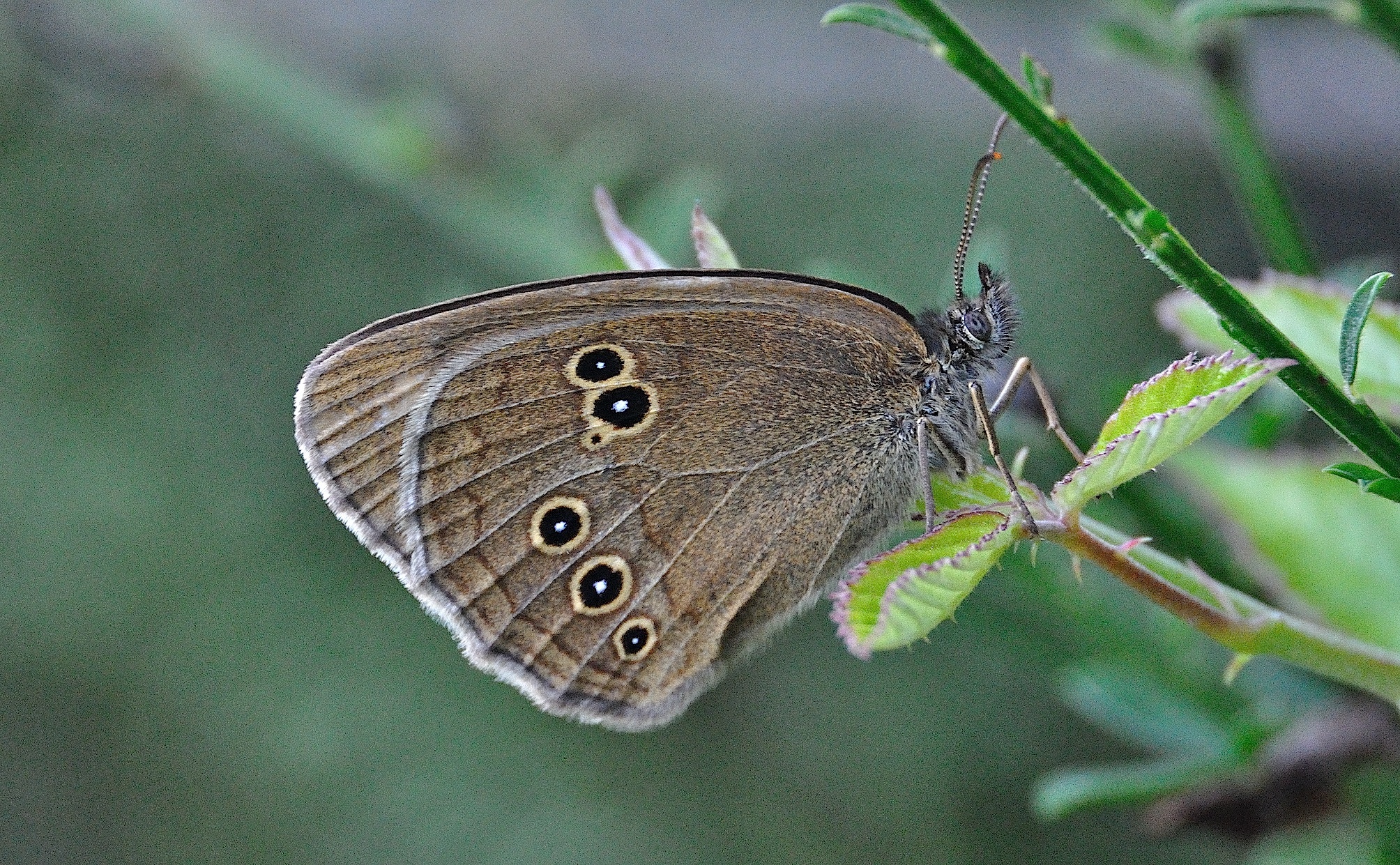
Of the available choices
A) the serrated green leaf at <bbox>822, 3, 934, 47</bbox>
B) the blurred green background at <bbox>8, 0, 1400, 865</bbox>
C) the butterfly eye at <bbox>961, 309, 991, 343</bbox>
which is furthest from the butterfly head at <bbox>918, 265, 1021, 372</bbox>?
the blurred green background at <bbox>8, 0, 1400, 865</bbox>

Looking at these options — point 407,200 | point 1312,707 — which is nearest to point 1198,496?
point 1312,707

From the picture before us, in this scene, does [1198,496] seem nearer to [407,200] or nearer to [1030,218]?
[407,200]

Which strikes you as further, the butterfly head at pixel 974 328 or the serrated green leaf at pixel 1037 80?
the butterfly head at pixel 974 328

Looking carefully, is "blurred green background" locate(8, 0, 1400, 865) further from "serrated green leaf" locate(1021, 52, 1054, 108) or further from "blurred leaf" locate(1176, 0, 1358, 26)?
"serrated green leaf" locate(1021, 52, 1054, 108)

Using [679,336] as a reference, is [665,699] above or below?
below

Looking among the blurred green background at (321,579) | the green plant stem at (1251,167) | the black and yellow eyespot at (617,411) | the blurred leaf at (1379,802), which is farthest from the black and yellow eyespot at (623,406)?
the blurred green background at (321,579)

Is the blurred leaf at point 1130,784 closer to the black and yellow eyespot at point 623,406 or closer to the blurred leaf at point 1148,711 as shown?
the blurred leaf at point 1148,711
